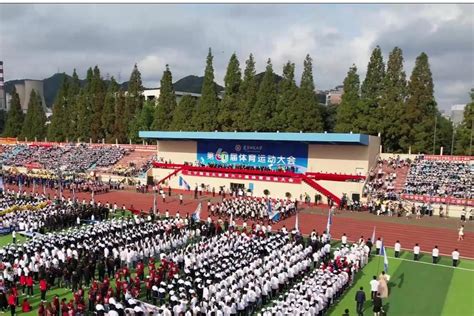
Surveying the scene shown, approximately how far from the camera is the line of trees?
116ft

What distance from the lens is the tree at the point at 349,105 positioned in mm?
36156

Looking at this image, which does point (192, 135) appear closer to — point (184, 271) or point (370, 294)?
point (184, 271)

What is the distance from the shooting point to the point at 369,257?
661 inches

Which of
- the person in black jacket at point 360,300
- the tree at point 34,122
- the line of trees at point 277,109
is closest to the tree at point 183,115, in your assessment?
the line of trees at point 277,109

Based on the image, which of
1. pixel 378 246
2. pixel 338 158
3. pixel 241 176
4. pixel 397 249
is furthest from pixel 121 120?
pixel 397 249

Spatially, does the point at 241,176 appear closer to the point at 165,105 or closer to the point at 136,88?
the point at 165,105

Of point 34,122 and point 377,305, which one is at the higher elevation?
point 34,122

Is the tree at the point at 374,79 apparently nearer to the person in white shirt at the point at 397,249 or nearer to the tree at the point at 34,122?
the person in white shirt at the point at 397,249

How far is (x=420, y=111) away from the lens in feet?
115

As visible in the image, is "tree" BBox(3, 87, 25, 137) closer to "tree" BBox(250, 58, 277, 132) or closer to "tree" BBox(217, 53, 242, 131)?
"tree" BBox(217, 53, 242, 131)

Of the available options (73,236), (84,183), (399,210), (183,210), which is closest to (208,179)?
(183,210)

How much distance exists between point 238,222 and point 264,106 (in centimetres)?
1912

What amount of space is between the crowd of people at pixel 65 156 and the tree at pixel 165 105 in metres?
5.06

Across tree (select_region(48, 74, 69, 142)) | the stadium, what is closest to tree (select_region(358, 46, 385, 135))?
the stadium
